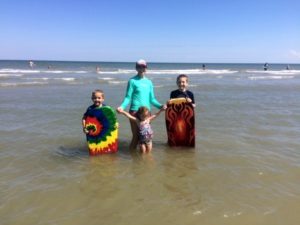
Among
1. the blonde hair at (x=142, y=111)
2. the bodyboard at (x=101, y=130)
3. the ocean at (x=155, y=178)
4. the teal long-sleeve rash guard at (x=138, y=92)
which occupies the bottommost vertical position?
the ocean at (x=155, y=178)

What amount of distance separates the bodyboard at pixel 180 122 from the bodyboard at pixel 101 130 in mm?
1120

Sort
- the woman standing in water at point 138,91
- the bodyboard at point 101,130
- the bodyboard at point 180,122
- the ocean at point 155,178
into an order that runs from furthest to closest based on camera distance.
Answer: the bodyboard at point 180,122
the bodyboard at point 101,130
the woman standing in water at point 138,91
the ocean at point 155,178

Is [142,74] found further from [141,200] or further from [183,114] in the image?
[141,200]

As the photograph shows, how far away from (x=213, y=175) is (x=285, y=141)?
2.50 meters

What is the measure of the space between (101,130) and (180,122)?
1.52 metres

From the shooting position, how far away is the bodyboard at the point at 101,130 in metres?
6.11

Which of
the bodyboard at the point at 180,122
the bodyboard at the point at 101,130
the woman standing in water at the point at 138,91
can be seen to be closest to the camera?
the woman standing in water at the point at 138,91

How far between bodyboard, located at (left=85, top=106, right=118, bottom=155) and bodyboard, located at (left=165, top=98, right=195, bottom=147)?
1.12m

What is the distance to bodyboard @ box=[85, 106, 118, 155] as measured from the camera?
20.0ft

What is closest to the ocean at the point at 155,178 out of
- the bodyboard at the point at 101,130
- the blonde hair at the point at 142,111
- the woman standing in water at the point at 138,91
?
the bodyboard at the point at 101,130

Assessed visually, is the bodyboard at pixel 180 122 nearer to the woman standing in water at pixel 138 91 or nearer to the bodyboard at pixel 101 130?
the woman standing in water at pixel 138 91

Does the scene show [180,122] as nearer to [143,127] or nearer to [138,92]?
[143,127]

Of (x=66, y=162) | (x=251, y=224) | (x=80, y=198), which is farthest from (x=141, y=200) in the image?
(x=66, y=162)

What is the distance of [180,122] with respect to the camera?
6633 mm
